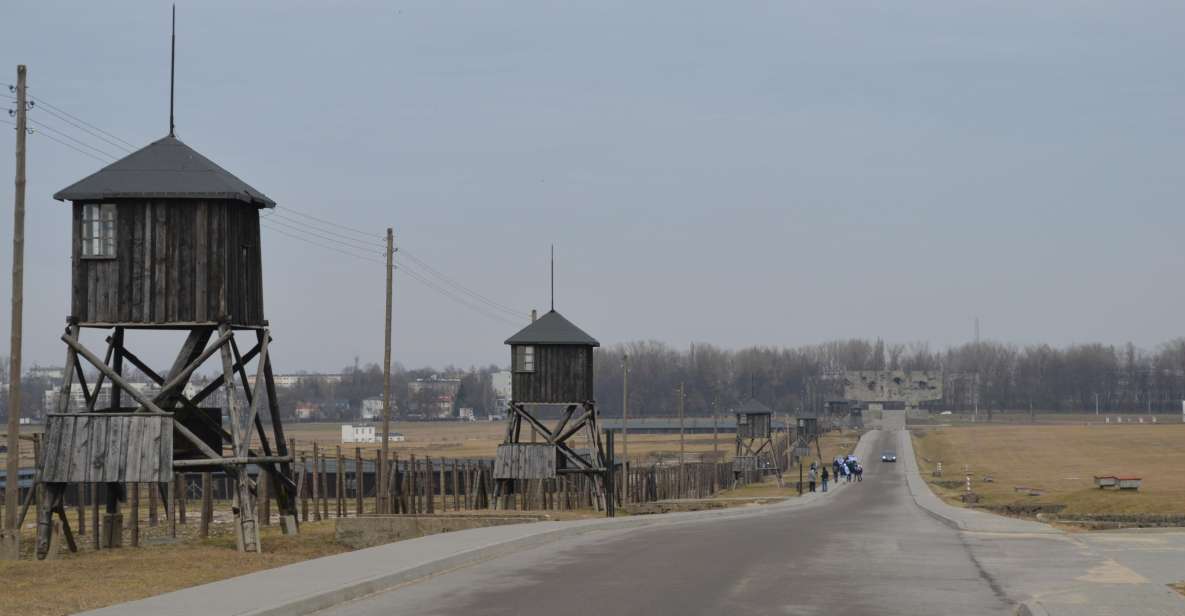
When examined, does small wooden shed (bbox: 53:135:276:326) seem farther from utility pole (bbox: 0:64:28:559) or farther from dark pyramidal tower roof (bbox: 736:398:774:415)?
dark pyramidal tower roof (bbox: 736:398:774:415)

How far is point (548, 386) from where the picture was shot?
53906mm

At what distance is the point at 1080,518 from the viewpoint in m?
48.1

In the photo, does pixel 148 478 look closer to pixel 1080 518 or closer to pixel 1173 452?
pixel 1080 518

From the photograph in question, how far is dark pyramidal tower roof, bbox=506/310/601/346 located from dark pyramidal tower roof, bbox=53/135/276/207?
24518 millimetres

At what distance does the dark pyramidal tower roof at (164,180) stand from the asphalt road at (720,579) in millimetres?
9733

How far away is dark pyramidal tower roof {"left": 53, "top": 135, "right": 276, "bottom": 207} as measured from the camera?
28.4 meters

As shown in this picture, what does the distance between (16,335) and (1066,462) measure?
97.2 m

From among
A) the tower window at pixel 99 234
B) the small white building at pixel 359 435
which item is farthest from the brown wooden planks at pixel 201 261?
the small white building at pixel 359 435

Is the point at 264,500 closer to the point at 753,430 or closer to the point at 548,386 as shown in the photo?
the point at 548,386

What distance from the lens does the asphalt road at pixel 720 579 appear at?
17328mm

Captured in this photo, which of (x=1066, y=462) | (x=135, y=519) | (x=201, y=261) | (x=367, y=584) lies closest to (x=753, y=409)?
(x=1066, y=462)

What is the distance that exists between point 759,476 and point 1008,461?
23.5 meters

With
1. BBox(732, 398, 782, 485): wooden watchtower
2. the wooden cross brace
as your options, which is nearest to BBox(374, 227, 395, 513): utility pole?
the wooden cross brace

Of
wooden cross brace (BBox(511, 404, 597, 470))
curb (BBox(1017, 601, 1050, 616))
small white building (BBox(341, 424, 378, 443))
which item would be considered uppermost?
wooden cross brace (BBox(511, 404, 597, 470))
